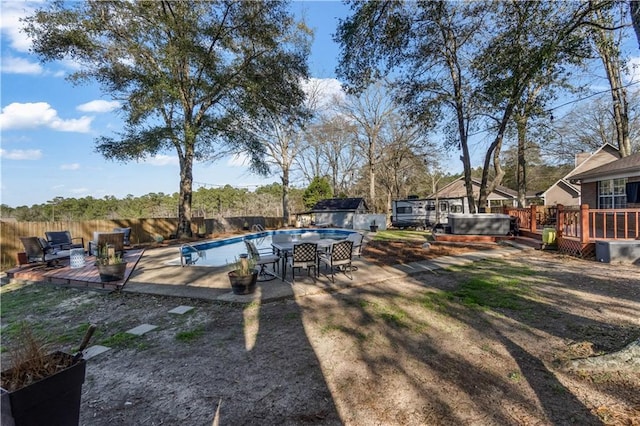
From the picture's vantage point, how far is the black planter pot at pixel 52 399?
64.5 inches

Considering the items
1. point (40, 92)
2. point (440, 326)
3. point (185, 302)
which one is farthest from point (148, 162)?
point (440, 326)

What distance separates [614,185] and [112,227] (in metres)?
22.5

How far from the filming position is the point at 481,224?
12648 millimetres

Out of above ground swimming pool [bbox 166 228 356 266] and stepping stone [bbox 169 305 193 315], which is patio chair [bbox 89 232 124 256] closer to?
above ground swimming pool [bbox 166 228 356 266]

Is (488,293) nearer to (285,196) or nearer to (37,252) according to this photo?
(37,252)

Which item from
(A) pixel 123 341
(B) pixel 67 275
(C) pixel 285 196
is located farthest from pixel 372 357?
(C) pixel 285 196

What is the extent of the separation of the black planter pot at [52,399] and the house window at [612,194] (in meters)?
17.3

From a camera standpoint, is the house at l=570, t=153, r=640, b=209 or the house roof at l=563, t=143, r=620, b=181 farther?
the house roof at l=563, t=143, r=620, b=181

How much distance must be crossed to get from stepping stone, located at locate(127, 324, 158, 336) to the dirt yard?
12 centimetres

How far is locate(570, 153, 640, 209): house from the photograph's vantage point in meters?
11.4

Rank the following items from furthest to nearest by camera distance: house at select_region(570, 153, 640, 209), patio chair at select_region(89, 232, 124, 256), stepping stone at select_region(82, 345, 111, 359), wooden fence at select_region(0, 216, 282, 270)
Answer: house at select_region(570, 153, 640, 209) → wooden fence at select_region(0, 216, 282, 270) → patio chair at select_region(89, 232, 124, 256) → stepping stone at select_region(82, 345, 111, 359)

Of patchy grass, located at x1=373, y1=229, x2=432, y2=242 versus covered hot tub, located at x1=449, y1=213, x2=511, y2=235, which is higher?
covered hot tub, located at x1=449, y1=213, x2=511, y2=235

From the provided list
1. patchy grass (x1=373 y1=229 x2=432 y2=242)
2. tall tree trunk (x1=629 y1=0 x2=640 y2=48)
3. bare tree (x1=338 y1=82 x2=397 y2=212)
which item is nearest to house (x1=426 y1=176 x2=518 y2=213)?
bare tree (x1=338 y1=82 x2=397 y2=212)

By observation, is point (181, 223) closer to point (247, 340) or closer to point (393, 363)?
point (247, 340)
